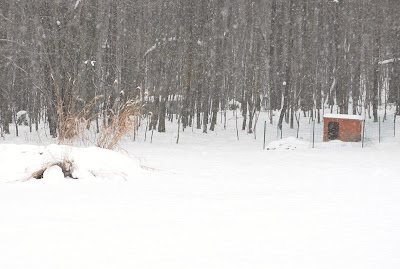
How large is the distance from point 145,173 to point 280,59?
22309 mm

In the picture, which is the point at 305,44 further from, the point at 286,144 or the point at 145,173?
the point at 145,173

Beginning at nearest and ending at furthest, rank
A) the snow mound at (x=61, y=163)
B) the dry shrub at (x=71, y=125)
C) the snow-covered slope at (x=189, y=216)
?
the snow-covered slope at (x=189, y=216)
the snow mound at (x=61, y=163)
the dry shrub at (x=71, y=125)

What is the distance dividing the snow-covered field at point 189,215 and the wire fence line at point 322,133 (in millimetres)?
7399

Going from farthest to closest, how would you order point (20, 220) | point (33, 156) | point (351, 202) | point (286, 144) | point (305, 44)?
point (305, 44)
point (286, 144)
point (33, 156)
point (351, 202)
point (20, 220)

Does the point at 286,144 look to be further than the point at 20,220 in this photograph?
Yes

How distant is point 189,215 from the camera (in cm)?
482

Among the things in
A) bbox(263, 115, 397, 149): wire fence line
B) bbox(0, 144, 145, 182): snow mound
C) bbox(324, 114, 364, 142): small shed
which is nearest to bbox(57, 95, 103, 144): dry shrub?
bbox(0, 144, 145, 182): snow mound

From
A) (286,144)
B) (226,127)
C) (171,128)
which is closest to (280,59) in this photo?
(226,127)

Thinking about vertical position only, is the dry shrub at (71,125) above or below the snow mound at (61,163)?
above

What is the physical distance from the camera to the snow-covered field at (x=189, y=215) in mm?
3422

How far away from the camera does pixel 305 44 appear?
22.8m

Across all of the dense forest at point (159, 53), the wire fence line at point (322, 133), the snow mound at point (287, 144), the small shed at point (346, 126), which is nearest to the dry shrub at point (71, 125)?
the dense forest at point (159, 53)

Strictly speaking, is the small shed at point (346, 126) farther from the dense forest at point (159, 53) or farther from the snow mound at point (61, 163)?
the snow mound at point (61, 163)

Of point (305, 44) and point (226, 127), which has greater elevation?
point (305, 44)
